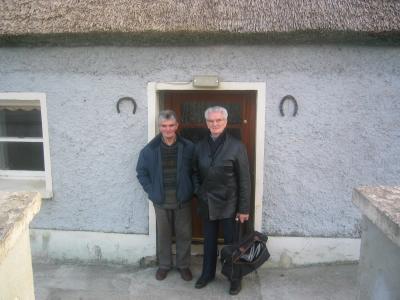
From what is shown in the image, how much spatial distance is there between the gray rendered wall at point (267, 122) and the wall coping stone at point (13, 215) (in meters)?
2.24

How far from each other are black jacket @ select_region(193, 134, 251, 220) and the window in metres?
1.92

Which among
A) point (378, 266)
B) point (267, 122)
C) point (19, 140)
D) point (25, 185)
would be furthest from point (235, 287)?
point (19, 140)

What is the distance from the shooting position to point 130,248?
4.50 metres

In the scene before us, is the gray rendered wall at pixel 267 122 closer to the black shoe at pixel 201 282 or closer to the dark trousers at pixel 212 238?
the dark trousers at pixel 212 238

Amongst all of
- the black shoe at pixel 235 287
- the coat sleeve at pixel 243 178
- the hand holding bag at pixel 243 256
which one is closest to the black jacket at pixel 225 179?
the coat sleeve at pixel 243 178

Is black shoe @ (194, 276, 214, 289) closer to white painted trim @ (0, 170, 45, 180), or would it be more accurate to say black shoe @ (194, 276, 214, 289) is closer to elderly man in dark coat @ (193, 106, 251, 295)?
elderly man in dark coat @ (193, 106, 251, 295)

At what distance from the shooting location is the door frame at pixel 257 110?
407cm

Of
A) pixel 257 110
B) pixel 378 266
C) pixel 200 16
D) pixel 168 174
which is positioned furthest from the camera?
pixel 257 110

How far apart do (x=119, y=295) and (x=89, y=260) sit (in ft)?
2.62

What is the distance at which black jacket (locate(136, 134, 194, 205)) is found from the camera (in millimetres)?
3949

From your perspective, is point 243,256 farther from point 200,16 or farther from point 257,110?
point 200,16

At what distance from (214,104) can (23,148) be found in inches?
97.4

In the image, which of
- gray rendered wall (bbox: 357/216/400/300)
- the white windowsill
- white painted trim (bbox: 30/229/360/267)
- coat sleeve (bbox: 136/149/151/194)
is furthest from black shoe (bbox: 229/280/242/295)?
the white windowsill

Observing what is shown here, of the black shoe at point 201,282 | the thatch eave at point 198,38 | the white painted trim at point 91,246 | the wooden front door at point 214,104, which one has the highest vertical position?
the thatch eave at point 198,38
